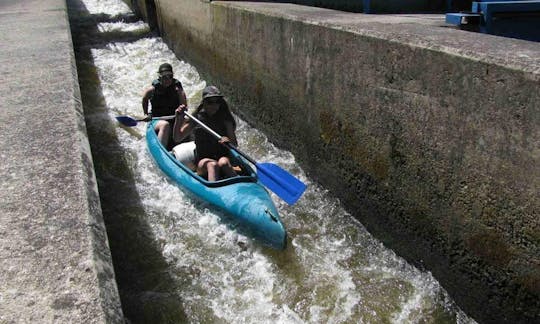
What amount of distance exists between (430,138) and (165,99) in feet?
14.3

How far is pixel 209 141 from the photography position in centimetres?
548

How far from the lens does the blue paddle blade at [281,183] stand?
486 cm

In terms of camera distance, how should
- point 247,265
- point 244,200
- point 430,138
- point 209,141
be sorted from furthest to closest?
point 209,141 < point 244,200 < point 247,265 < point 430,138

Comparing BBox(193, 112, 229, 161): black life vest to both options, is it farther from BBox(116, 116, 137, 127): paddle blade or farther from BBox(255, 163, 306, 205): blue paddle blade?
BBox(116, 116, 137, 127): paddle blade

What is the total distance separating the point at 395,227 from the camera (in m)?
4.40

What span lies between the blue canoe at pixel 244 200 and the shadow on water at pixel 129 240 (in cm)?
66

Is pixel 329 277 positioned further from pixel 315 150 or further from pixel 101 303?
pixel 101 303

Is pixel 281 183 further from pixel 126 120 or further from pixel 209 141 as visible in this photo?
pixel 126 120

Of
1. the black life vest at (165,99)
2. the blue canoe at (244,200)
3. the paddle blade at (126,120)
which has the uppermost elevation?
the black life vest at (165,99)

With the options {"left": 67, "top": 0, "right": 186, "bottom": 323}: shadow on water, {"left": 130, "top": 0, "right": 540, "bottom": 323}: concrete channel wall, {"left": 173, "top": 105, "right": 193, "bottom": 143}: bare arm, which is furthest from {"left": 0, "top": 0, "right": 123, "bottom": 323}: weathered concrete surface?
{"left": 130, "top": 0, "right": 540, "bottom": 323}: concrete channel wall

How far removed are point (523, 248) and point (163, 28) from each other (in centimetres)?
1220

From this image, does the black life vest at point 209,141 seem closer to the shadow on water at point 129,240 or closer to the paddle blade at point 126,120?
the shadow on water at point 129,240

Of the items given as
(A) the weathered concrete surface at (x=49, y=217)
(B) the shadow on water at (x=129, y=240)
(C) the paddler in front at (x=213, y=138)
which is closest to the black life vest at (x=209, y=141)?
(C) the paddler in front at (x=213, y=138)

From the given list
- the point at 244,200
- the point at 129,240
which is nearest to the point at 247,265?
the point at 244,200
